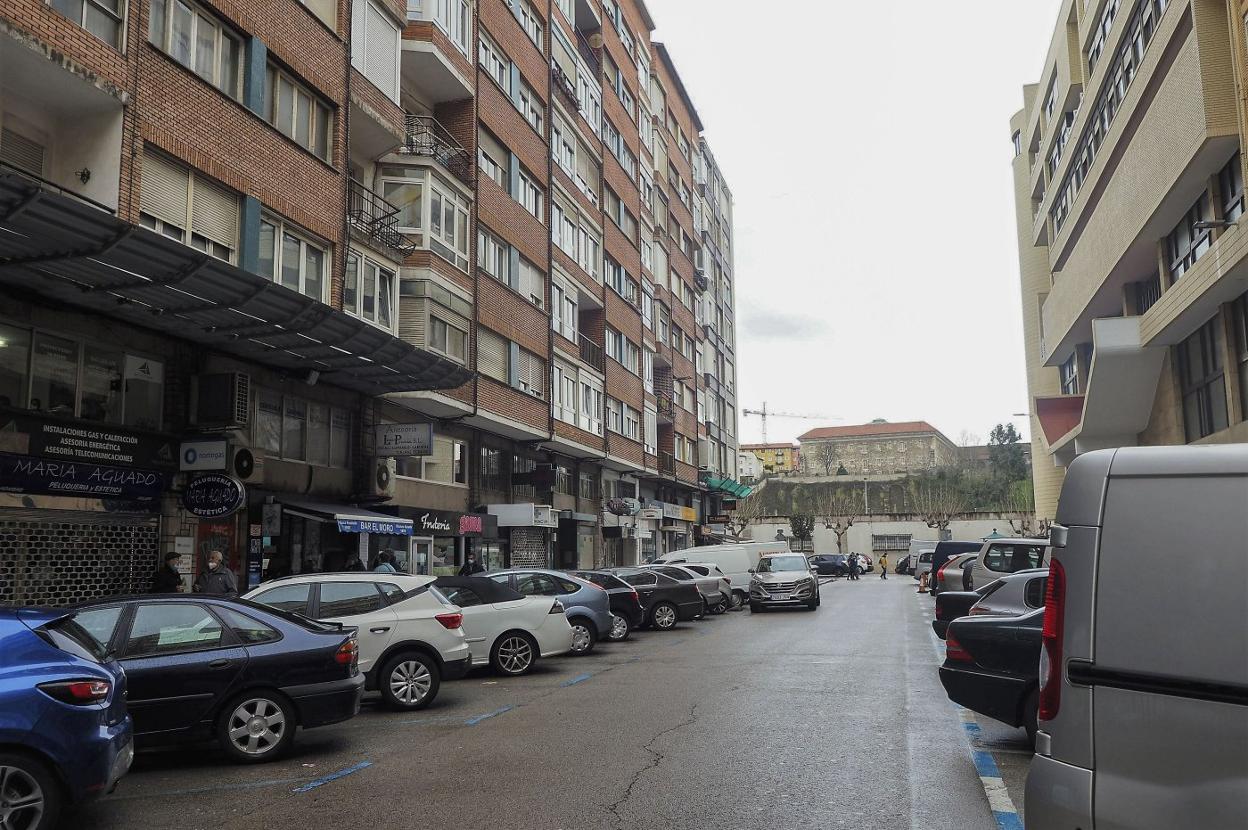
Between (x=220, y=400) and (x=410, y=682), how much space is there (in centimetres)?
726

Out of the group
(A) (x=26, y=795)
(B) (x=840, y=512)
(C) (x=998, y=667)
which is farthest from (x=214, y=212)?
(B) (x=840, y=512)

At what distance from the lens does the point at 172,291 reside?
559 inches

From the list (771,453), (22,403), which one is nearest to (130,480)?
(22,403)

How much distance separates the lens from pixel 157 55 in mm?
15523

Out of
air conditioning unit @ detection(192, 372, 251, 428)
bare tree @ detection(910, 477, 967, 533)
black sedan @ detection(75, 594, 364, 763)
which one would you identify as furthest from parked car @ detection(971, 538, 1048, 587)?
bare tree @ detection(910, 477, 967, 533)

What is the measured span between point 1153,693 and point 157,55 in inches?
626

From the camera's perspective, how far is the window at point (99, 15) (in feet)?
46.6

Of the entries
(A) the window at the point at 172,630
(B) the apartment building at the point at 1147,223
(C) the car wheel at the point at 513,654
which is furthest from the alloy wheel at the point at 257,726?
(B) the apartment building at the point at 1147,223

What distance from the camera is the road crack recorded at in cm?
673

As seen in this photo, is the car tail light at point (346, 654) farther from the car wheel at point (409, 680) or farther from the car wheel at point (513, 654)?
the car wheel at point (513, 654)

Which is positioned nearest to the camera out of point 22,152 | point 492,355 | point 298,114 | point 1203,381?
point 22,152

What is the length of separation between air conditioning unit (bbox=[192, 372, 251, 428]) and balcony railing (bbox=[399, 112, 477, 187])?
9.37 meters

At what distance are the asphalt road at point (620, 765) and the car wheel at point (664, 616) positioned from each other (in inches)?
377

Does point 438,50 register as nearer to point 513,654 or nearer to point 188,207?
point 188,207
